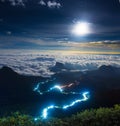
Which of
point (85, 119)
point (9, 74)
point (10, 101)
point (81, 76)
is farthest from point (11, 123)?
point (9, 74)

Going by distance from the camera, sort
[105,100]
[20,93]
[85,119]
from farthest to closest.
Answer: [20,93] → [105,100] → [85,119]

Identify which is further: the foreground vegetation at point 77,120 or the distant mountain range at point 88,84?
the distant mountain range at point 88,84

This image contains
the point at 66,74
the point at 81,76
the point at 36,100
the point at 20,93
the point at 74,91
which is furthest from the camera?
the point at 20,93

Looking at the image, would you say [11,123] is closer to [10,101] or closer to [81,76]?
[81,76]

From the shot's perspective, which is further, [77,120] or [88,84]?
[88,84]

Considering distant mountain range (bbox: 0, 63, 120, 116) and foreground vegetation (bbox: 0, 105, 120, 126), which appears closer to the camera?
foreground vegetation (bbox: 0, 105, 120, 126)

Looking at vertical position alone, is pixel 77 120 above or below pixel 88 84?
above

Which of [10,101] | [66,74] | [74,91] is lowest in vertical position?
[10,101]

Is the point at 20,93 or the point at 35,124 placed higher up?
the point at 35,124
